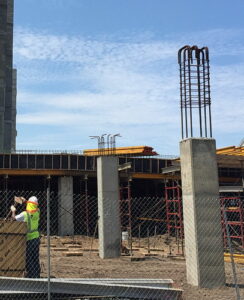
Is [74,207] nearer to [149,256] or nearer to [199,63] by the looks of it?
[149,256]

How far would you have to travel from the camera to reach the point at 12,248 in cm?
894

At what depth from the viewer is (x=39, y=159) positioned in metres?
26.8

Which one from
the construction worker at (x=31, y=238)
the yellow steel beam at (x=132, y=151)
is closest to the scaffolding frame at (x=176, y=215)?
the yellow steel beam at (x=132, y=151)

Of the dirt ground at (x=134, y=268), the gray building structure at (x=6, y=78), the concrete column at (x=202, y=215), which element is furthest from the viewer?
the gray building structure at (x=6, y=78)

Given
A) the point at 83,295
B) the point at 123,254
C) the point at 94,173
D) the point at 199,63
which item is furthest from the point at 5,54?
the point at 83,295

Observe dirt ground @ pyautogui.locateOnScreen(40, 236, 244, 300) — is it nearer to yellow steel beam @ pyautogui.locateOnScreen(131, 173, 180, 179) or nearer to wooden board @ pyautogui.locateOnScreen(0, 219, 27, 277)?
wooden board @ pyautogui.locateOnScreen(0, 219, 27, 277)

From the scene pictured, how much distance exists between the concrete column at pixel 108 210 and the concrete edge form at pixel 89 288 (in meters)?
9.90

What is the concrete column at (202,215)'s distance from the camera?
33.8 ft

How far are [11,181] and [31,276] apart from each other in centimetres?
2211

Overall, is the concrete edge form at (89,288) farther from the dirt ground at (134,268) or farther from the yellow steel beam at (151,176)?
the yellow steel beam at (151,176)

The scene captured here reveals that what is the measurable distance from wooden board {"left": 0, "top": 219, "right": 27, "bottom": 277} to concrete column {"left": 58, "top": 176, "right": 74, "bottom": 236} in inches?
670

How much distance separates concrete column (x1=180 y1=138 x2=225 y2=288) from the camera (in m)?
10.3

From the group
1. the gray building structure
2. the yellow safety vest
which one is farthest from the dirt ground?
the gray building structure

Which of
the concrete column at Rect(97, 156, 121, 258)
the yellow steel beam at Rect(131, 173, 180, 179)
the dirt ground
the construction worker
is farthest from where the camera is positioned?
the yellow steel beam at Rect(131, 173, 180, 179)
